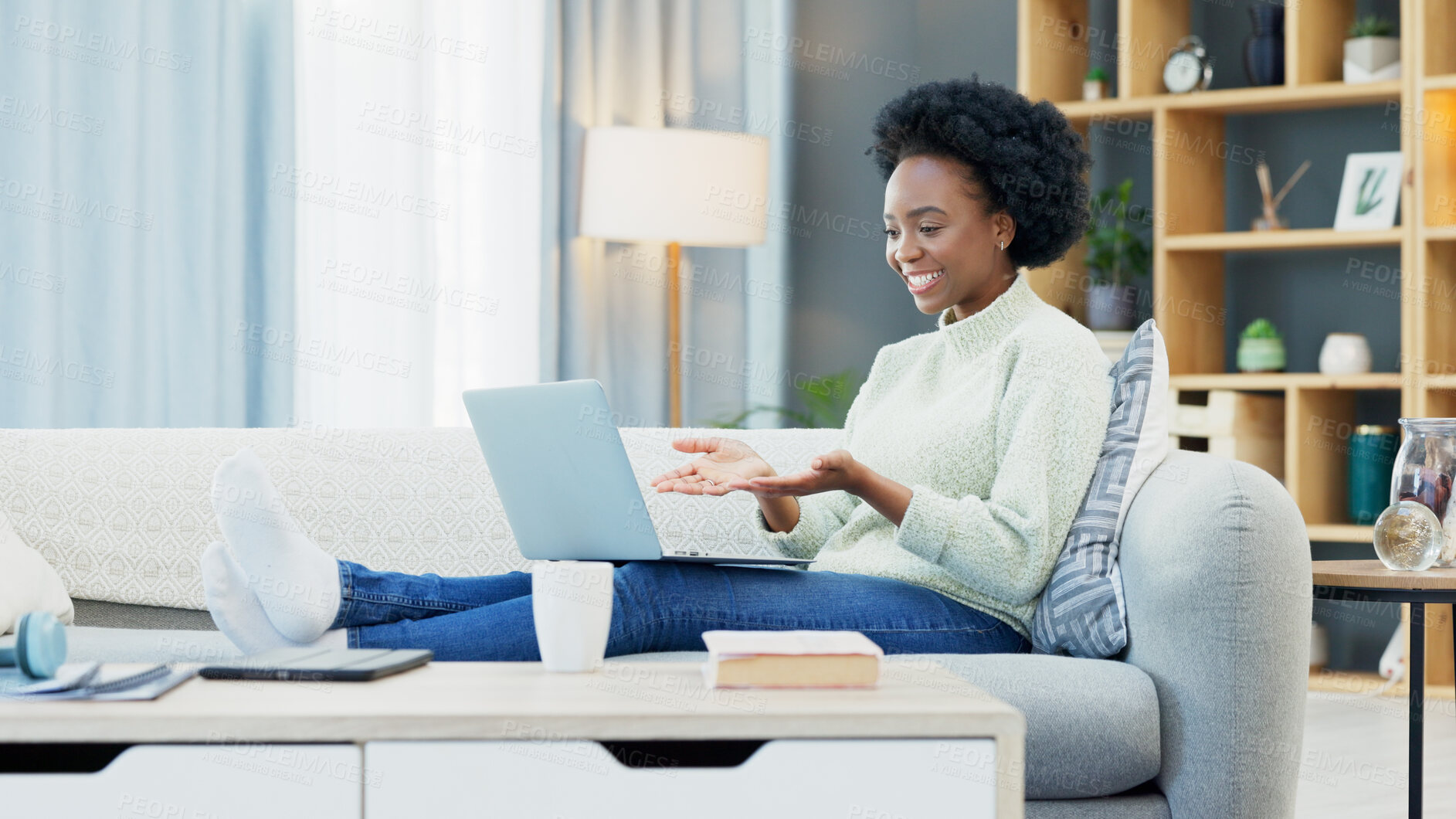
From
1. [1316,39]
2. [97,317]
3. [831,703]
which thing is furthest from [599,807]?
[1316,39]

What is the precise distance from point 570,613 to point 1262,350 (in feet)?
8.91

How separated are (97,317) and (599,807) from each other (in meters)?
2.07

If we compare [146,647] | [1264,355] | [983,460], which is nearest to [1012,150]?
[983,460]

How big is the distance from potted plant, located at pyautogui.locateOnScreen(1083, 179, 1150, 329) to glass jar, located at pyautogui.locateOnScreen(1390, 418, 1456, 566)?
173 cm

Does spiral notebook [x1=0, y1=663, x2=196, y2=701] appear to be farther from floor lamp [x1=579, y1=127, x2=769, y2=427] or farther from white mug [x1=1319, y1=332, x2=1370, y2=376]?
white mug [x1=1319, y1=332, x2=1370, y2=376]

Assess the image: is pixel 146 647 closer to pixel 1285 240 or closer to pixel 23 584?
pixel 23 584

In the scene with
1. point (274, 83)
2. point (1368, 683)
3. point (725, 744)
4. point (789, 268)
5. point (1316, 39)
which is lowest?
point (1368, 683)

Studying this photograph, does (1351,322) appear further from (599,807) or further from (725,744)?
(599,807)

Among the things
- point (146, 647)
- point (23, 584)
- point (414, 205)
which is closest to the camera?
point (146, 647)

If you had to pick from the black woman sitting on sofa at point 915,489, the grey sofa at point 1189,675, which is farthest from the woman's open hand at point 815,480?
the grey sofa at point 1189,675

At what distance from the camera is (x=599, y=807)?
966 millimetres

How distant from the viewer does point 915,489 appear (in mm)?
1524

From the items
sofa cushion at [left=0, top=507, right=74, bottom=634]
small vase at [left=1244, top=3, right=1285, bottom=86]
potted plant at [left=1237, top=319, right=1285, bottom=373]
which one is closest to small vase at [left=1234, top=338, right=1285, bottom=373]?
potted plant at [left=1237, top=319, right=1285, bottom=373]

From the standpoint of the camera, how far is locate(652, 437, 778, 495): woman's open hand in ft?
4.84
